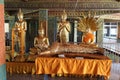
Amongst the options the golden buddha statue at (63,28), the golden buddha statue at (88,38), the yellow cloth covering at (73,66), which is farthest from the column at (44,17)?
the yellow cloth covering at (73,66)

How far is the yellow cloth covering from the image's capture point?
12.6 feet

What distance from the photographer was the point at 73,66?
389cm

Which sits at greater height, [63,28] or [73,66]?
[63,28]

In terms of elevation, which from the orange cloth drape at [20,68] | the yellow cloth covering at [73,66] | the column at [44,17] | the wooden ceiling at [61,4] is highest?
the wooden ceiling at [61,4]

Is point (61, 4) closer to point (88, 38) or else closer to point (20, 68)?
point (88, 38)

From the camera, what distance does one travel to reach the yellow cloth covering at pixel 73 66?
3840 mm

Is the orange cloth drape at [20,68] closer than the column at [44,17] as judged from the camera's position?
Yes

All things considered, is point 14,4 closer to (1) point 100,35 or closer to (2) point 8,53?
(2) point 8,53

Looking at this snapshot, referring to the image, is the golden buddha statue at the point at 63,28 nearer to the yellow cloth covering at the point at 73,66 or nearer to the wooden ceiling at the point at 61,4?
the wooden ceiling at the point at 61,4

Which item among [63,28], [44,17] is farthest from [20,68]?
[44,17]

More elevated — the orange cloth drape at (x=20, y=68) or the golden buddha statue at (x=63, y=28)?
the golden buddha statue at (x=63, y=28)

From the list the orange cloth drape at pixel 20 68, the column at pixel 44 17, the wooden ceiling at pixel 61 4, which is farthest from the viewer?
the column at pixel 44 17

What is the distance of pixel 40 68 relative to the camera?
3.94 m

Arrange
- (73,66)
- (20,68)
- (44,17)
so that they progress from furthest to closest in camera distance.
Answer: (44,17), (20,68), (73,66)
